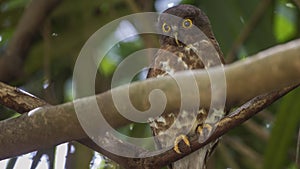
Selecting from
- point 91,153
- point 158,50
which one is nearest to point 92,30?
point 158,50

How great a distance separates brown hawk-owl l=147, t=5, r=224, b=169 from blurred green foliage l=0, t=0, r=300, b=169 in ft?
0.85

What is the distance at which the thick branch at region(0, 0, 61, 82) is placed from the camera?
8.54 ft

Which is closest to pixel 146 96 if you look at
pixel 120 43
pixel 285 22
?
pixel 120 43

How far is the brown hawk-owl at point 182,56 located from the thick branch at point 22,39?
468mm

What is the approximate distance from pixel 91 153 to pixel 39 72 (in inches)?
30.8

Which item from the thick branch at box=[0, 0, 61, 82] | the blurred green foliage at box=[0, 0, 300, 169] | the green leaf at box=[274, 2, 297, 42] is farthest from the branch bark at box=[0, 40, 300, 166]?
the green leaf at box=[274, 2, 297, 42]

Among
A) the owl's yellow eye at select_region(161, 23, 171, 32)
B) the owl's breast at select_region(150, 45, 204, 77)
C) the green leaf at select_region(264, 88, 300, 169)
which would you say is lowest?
the green leaf at select_region(264, 88, 300, 169)

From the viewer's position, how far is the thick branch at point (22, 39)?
260cm

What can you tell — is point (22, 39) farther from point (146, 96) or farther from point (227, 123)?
point (146, 96)

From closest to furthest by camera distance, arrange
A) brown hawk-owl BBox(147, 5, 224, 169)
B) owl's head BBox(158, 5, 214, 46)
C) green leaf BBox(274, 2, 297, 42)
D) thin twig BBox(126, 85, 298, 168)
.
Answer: thin twig BBox(126, 85, 298, 168), brown hawk-owl BBox(147, 5, 224, 169), owl's head BBox(158, 5, 214, 46), green leaf BBox(274, 2, 297, 42)

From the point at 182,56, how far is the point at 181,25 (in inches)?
6.1

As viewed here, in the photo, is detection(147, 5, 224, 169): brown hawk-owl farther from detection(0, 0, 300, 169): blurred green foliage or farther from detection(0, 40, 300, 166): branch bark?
detection(0, 40, 300, 166): branch bark

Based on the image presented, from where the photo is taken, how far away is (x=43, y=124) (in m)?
1.29

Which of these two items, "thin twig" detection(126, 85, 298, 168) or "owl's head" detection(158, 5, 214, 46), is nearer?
"thin twig" detection(126, 85, 298, 168)
